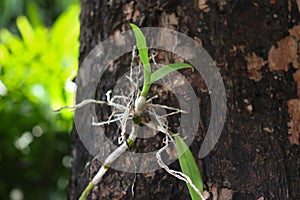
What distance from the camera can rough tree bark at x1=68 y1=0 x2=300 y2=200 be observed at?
0.63 m

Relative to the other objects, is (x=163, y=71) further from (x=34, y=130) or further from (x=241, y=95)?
(x=34, y=130)

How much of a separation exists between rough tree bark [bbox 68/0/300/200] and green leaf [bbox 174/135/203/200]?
1.8 inches

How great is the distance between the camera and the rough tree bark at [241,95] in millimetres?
628

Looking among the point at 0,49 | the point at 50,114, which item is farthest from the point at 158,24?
the point at 0,49

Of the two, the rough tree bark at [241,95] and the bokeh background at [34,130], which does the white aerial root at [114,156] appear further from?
the bokeh background at [34,130]

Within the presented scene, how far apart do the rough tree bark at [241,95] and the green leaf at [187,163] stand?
46mm

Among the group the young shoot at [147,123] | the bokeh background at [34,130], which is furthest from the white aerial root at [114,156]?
the bokeh background at [34,130]

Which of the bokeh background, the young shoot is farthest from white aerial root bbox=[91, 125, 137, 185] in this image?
the bokeh background

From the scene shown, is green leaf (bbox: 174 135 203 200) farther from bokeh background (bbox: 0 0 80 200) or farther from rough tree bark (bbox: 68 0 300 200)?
bokeh background (bbox: 0 0 80 200)

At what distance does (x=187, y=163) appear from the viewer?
58cm

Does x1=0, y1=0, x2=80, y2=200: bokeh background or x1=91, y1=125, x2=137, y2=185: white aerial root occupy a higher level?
x1=0, y1=0, x2=80, y2=200: bokeh background

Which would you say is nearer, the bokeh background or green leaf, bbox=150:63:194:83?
Result: green leaf, bbox=150:63:194:83

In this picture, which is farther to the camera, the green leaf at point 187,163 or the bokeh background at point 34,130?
the bokeh background at point 34,130

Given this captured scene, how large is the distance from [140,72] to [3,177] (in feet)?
2.25
